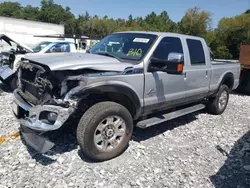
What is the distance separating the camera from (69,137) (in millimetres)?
4395

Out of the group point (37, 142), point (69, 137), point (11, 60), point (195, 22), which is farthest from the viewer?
point (195, 22)

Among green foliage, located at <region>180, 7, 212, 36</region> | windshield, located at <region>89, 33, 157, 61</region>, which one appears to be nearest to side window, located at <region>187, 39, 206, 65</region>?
windshield, located at <region>89, 33, 157, 61</region>

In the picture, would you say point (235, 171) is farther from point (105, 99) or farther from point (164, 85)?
point (105, 99)

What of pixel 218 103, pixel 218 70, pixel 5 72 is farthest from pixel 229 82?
pixel 5 72

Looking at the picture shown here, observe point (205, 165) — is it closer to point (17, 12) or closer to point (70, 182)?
point (70, 182)

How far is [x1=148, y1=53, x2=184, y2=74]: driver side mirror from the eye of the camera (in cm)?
385

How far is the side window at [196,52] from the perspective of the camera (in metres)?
5.06

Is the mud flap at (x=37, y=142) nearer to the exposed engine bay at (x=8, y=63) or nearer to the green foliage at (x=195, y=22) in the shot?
the exposed engine bay at (x=8, y=63)

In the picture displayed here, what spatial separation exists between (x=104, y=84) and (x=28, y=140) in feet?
4.59

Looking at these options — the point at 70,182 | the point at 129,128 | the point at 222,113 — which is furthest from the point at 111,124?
Answer: the point at 222,113

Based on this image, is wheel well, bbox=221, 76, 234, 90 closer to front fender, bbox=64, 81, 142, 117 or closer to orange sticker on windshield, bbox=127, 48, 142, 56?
orange sticker on windshield, bbox=127, 48, 142, 56

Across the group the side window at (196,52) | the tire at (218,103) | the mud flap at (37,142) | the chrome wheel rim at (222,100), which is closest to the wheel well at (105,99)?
the mud flap at (37,142)

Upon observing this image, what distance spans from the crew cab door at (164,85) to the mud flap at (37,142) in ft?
5.50

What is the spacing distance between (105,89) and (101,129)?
59cm
